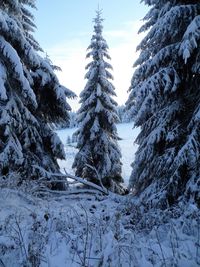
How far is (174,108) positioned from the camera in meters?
8.22

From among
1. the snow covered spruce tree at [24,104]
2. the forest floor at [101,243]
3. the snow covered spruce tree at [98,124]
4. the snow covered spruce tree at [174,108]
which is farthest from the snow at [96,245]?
the snow covered spruce tree at [98,124]

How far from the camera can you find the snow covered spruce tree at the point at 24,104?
382 inches

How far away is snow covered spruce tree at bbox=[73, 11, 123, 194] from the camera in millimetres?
19156

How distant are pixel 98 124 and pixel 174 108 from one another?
36.8ft

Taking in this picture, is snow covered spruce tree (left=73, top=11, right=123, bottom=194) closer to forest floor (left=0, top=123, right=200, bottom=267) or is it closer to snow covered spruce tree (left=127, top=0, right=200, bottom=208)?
snow covered spruce tree (left=127, top=0, right=200, bottom=208)

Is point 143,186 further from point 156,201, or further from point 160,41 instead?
point 160,41

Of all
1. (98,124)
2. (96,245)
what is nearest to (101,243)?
(96,245)

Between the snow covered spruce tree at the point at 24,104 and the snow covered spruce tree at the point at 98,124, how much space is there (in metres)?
6.57

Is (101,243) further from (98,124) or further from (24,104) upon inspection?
(98,124)

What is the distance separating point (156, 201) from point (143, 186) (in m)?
2.44

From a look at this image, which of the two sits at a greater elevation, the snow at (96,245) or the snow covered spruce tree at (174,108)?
the snow covered spruce tree at (174,108)

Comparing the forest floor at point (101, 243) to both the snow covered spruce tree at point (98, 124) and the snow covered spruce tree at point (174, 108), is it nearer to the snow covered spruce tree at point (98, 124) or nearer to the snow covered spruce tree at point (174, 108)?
the snow covered spruce tree at point (174, 108)

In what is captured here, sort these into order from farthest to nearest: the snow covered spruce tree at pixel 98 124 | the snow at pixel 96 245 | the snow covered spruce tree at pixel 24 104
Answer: the snow covered spruce tree at pixel 98 124 < the snow covered spruce tree at pixel 24 104 < the snow at pixel 96 245

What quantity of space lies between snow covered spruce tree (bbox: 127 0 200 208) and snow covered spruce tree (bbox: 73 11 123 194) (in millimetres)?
9947
